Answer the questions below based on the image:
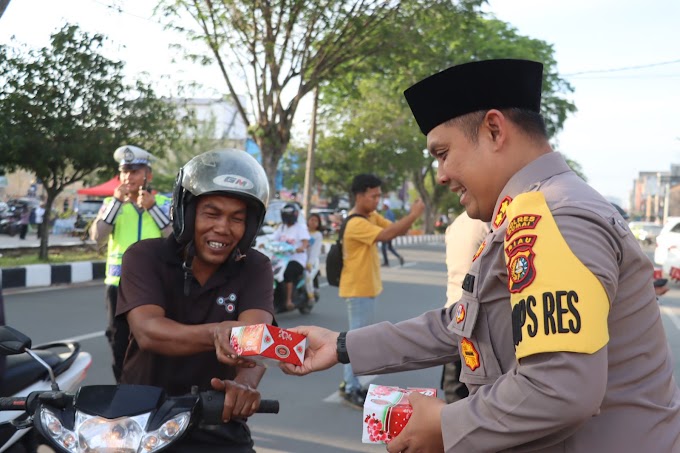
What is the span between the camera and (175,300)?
8.89 ft

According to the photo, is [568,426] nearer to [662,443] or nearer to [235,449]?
[662,443]

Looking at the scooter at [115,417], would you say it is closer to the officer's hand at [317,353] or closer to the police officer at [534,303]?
the officer's hand at [317,353]

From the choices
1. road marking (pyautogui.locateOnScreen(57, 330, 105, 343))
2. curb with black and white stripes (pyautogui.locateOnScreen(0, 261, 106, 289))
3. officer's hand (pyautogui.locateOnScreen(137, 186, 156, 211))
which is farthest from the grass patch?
officer's hand (pyautogui.locateOnScreen(137, 186, 156, 211))

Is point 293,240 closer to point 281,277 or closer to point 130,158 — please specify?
point 281,277

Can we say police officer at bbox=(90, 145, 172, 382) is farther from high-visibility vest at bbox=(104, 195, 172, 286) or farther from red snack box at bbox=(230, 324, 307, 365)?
red snack box at bbox=(230, 324, 307, 365)

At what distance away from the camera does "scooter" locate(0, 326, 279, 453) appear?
1995 millimetres

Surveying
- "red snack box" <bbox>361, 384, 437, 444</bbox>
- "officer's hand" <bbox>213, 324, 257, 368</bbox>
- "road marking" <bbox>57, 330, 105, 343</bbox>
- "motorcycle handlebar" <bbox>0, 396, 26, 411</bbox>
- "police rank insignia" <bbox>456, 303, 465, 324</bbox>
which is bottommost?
"road marking" <bbox>57, 330, 105, 343</bbox>

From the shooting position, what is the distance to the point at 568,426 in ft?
4.84

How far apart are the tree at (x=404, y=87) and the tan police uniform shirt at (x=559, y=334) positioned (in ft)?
52.6

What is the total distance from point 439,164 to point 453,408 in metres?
0.57

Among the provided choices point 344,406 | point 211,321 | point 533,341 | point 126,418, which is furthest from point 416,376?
point 533,341

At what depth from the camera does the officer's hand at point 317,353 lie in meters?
2.19

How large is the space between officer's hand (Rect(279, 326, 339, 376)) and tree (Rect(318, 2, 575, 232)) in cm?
1558

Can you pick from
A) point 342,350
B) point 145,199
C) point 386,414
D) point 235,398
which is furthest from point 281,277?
point 386,414
